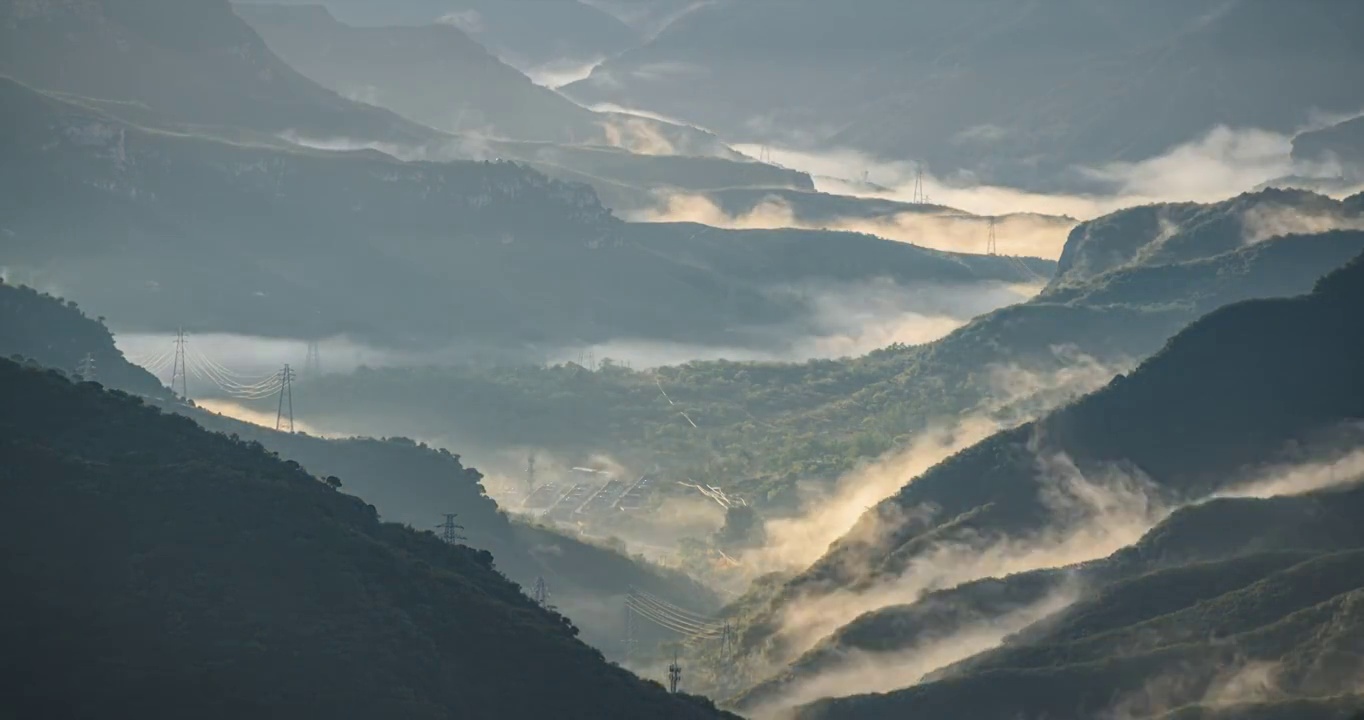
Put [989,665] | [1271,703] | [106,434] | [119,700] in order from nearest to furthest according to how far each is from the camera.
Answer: [119,700] < [106,434] < [1271,703] < [989,665]

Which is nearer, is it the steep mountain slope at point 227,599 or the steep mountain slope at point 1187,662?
the steep mountain slope at point 227,599

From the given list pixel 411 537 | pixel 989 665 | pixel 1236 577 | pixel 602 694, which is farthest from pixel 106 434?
pixel 1236 577

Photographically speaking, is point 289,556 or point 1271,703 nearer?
point 289,556

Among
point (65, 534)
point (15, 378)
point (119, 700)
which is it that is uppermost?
point (15, 378)

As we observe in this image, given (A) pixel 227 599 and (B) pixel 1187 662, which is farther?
(B) pixel 1187 662

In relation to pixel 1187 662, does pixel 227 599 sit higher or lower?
lower

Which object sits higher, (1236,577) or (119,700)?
(1236,577)

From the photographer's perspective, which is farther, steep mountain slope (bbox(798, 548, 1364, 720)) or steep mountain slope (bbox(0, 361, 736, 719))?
steep mountain slope (bbox(798, 548, 1364, 720))

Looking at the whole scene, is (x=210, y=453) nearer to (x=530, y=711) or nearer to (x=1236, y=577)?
(x=530, y=711)
